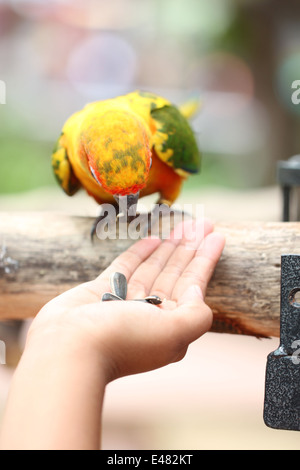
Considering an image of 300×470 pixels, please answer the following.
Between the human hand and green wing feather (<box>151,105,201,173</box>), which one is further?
green wing feather (<box>151,105,201,173</box>)

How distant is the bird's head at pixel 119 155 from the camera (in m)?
1.10

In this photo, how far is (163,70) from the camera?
5668 mm

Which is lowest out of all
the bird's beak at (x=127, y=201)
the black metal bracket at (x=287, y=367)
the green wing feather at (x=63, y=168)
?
the black metal bracket at (x=287, y=367)

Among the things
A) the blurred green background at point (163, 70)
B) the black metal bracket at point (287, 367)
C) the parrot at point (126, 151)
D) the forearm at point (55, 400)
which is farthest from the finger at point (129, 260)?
the blurred green background at point (163, 70)

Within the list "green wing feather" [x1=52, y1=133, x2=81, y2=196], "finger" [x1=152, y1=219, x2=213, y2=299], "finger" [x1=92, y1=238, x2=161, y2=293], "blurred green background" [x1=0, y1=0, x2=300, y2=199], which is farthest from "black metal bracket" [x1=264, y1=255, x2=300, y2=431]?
"blurred green background" [x1=0, y1=0, x2=300, y2=199]

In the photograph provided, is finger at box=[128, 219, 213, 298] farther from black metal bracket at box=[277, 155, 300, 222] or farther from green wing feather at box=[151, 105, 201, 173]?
black metal bracket at box=[277, 155, 300, 222]

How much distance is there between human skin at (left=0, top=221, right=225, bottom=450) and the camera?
662 mm

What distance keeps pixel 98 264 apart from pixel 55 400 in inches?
23.8

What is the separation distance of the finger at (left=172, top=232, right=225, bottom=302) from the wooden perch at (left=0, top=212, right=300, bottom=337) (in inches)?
1.8

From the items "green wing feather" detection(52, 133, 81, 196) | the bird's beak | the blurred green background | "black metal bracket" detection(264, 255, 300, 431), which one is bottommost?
Result: "black metal bracket" detection(264, 255, 300, 431)

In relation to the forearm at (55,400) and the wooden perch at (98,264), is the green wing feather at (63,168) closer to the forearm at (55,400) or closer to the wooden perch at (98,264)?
the wooden perch at (98,264)

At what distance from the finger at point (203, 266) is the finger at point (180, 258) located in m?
0.01

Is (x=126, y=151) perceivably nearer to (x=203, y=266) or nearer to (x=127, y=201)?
(x=127, y=201)

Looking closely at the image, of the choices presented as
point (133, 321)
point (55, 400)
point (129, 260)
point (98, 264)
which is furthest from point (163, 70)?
point (55, 400)
